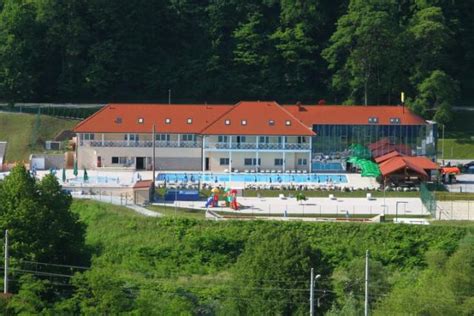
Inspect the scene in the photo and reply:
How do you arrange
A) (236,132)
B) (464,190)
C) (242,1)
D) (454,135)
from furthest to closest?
(242,1) < (454,135) < (236,132) < (464,190)

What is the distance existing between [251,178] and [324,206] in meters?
7.76

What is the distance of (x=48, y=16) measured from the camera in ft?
238

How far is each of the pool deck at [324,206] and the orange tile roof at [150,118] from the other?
32.9 feet

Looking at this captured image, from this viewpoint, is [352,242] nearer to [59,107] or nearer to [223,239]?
[223,239]

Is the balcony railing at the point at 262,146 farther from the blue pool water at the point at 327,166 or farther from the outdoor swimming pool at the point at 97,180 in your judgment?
the outdoor swimming pool at the point at 97,180

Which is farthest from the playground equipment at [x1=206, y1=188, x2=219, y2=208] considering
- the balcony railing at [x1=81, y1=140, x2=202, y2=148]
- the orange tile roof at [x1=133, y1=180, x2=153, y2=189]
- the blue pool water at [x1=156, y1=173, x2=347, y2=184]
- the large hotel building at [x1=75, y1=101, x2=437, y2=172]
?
the balcony railing at [x1=81, y1=140, x2=202, y2=148]

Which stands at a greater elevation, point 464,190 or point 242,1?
point 242,1

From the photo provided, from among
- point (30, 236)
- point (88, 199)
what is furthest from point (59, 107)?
point (30, 236)

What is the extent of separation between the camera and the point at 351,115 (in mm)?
62875

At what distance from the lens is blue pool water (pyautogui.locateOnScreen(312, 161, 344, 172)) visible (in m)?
61.3

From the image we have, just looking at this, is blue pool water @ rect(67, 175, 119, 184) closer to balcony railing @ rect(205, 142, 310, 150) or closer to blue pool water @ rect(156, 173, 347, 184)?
blue pool water @ rect(156, 173, 347, 184)

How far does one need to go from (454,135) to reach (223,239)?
27669 mm

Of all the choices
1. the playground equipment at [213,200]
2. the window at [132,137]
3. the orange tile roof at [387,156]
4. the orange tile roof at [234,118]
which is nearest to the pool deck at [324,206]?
the playground equipment at [213,200]

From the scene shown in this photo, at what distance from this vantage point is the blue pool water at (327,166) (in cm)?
6131
